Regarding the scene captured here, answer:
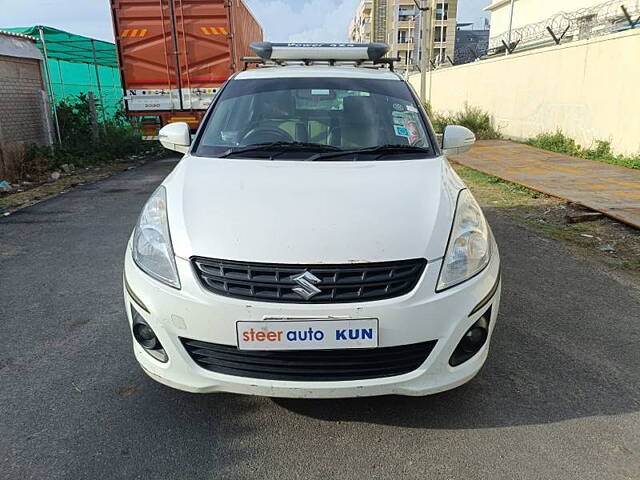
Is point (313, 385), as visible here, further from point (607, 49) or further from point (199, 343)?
point (607, 49)

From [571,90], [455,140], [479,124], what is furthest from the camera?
[479,124]

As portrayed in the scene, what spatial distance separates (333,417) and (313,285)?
0.79 meters

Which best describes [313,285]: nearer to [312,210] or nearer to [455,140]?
[312,210]

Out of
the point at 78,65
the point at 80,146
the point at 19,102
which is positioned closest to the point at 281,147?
the point at 19,102

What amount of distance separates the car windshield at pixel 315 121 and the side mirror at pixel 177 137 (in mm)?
177

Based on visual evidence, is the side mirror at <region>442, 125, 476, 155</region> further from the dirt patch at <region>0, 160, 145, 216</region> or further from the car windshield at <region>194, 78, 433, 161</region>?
the dirt patch at <region>0, 160, 145, 216</region>

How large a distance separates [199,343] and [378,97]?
2276 mm

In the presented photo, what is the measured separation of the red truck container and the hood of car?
329 inches

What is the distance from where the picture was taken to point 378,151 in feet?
10.3

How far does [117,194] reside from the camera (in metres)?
8.16

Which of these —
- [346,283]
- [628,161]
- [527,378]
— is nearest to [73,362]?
[346,283]

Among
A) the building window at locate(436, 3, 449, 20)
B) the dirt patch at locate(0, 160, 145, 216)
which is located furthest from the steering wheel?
the building window at locate(436, 3, 449, 20)

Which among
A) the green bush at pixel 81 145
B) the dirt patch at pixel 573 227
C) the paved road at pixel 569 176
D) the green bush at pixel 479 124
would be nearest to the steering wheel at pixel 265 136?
the dirt patch at pixel 573 227

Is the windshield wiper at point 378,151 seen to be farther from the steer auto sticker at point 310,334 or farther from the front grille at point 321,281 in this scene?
the steer auto sticker at point 310,334
